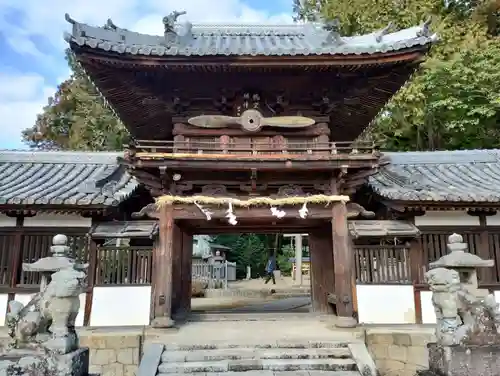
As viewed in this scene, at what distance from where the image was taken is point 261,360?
23.7 ft

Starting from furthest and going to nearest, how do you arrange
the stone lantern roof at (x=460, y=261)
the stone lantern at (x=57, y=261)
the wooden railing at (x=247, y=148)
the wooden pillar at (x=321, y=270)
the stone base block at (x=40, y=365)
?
1. the wooden pillar at (x=321, y=270)
2. the wooden railing at (x=247, y=148)
3. the stone lantern roof at (x=460, y=261)
4. the stone lantern at (x=57, y=261)
5. the stone base block at (x=40, y=365)

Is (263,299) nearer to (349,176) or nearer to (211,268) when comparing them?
(211,268)

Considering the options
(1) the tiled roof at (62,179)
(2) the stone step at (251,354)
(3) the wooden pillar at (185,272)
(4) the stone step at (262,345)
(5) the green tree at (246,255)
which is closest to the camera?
(2) the stone step at (251,354)

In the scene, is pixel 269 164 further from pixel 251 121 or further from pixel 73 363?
pixel 73 363

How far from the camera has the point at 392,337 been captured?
8164 millimetres

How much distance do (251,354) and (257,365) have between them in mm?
271

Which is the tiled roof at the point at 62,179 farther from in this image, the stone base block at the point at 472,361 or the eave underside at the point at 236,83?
the stone base block at the point at 472,361

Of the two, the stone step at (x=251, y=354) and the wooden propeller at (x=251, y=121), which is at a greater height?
the wooden propeller at (x=251, y=121)

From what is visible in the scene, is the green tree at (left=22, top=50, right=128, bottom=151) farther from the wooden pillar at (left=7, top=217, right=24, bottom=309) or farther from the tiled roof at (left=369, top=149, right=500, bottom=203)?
the tiled roof at (left=369, top=149, right=500, bottom=203)

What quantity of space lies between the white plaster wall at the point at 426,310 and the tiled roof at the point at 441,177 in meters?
2.24

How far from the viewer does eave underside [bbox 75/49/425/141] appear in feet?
28.0

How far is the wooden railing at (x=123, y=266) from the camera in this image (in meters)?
9.35

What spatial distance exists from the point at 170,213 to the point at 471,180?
25.4 ft

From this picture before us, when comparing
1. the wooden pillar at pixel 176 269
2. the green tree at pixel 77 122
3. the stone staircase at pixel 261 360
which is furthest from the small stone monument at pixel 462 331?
the green tree at pixel 77 122
